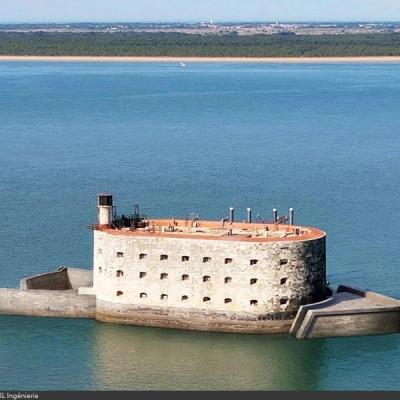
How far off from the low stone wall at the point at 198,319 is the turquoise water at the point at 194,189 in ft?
1.06

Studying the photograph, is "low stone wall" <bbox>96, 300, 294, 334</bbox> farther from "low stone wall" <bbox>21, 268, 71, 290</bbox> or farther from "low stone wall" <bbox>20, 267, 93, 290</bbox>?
"low stone wall" <bbox>21, 268, 71, 290</bbox>

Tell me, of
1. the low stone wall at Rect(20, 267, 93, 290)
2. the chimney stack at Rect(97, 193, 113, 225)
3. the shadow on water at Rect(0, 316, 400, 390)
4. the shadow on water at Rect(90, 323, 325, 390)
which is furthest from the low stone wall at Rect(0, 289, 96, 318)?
the chimney stack at Rect(97, 193, 113, 225)

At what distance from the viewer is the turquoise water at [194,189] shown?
40219 mm

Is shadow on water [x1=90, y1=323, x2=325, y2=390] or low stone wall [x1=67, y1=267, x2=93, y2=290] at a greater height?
low stone wall [x1=67, y1=267, x2=93, y2=290]

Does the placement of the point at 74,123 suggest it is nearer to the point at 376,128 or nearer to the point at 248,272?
the point at 376,128

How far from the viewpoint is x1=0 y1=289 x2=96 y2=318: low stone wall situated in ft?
145

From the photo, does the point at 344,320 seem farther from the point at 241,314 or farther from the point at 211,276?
the point at 211,276

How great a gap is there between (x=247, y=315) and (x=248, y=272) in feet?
4.06

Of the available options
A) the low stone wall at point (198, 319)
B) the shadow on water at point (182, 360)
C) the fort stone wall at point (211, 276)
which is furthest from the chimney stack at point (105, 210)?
the shadow on water at point (182, 360)

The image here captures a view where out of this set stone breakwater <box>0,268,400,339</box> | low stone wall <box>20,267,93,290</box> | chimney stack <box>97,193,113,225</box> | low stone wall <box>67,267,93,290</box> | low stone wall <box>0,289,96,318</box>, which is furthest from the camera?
low stone wall <box>67,267,93,290</box>

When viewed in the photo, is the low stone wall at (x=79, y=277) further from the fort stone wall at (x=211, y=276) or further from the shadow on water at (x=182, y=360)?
the shadow on water at (x=182, y=360)

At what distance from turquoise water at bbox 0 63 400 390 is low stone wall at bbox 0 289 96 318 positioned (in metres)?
0.34

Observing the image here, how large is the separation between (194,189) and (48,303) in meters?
26.7

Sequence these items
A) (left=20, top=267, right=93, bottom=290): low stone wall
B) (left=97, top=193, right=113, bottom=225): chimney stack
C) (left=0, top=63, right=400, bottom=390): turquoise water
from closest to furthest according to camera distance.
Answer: (left=0, top=63, right=400, bottom=390): turquoise water → (left=97, top=193, right=113, bottom=225): chimney stack → (left=20, top=267, right=93, bottom=290): low stone wall
